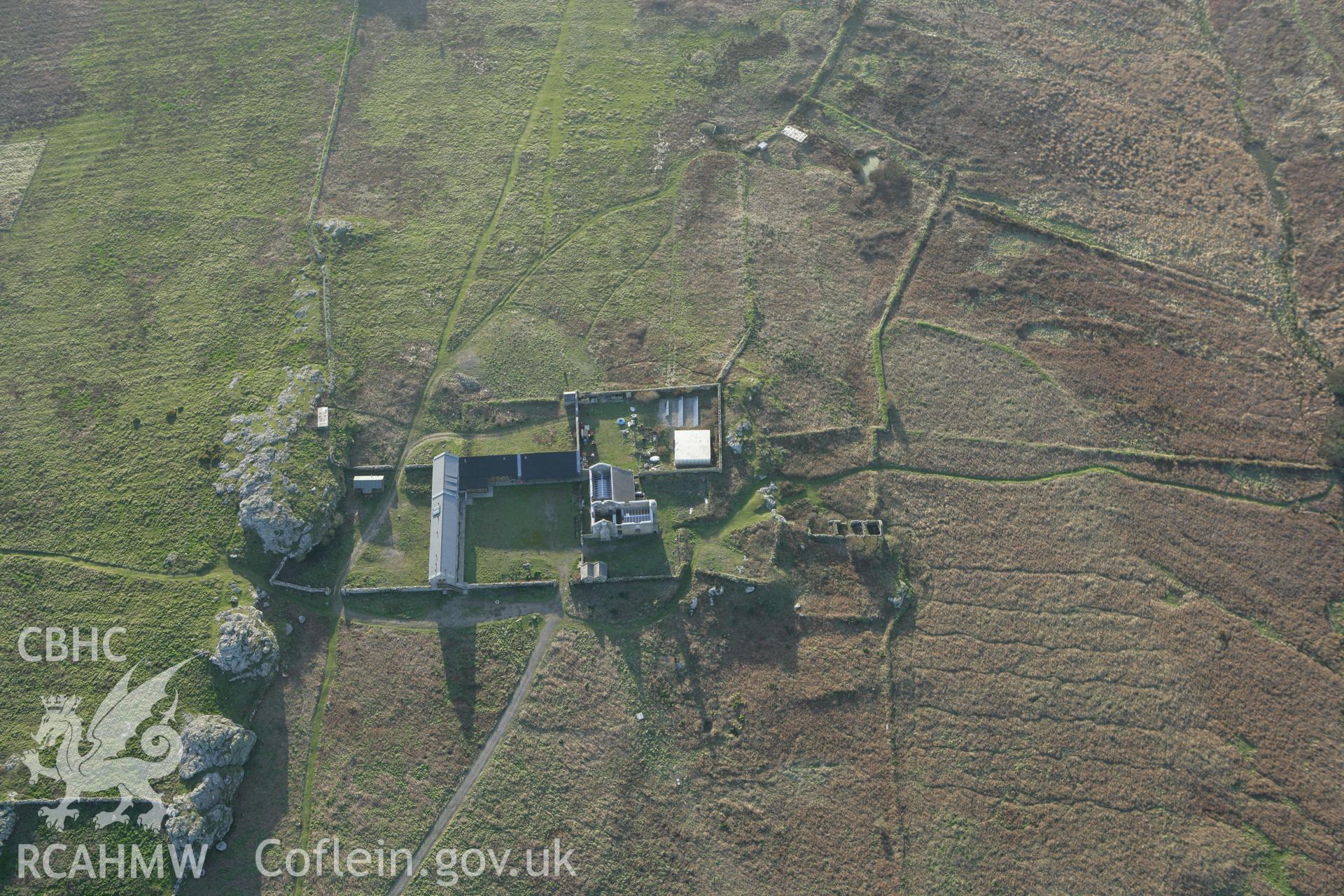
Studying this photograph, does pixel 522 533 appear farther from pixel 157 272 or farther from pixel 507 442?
pixel 157 272

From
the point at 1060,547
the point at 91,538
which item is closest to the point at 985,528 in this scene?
the point at 1060,547

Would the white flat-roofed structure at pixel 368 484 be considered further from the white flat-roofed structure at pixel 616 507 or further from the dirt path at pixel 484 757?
the dirt path at pixel 484 757

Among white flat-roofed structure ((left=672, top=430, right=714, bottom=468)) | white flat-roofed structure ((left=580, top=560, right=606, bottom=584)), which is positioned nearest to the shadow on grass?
white flat-roofed structure ((left=580, top=560, right=606, bottom=584))

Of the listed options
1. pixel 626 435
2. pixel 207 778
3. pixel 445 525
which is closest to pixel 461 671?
pixel 445 525

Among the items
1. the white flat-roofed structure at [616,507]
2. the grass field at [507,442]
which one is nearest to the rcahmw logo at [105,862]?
the grass field at [507,442]

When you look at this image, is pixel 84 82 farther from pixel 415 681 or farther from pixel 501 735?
pixel 501 735

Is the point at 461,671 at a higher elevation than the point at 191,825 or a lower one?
higher
